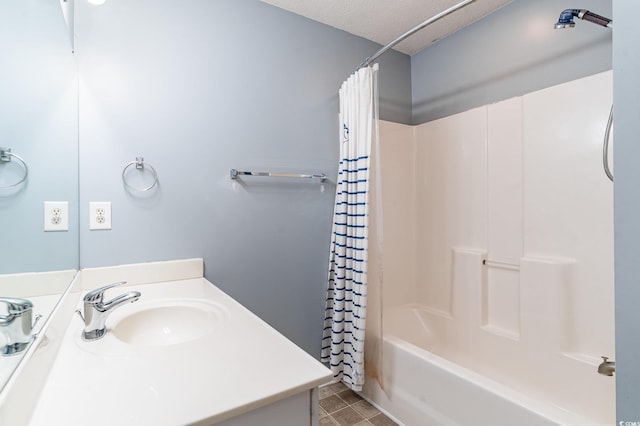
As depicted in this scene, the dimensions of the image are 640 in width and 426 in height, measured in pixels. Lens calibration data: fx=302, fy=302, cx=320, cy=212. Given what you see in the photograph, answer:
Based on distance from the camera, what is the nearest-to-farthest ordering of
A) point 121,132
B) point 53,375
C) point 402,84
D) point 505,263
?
point 53,375 → point 121,132 → point 505,263 → point 402,84

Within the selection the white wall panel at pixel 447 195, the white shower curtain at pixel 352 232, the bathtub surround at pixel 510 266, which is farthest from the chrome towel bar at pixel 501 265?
the white shower curtain at pixel 352 232

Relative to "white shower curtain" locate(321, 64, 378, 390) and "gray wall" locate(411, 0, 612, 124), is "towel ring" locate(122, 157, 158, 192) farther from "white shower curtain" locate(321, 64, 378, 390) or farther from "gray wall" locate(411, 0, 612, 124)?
"gray wall" locate(411, 0, 612, 124)

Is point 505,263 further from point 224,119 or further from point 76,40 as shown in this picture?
point 76,40

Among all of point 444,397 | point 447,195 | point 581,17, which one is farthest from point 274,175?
point 581,17

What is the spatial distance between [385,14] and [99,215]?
6.50 feet

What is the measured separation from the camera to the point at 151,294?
127 cm

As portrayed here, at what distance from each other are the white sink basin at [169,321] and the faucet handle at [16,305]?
40cm

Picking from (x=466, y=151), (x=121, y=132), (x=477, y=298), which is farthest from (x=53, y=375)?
(x=466, y=151)

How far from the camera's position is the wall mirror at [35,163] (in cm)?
72

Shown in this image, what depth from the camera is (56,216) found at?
3.50 ft

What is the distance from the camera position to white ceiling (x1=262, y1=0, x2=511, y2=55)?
5.97 ft

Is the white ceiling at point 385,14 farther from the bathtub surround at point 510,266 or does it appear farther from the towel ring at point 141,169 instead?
the towel ring at point 141,169

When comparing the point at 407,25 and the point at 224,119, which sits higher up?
the point at 407,25

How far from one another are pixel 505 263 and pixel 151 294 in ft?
6.26
